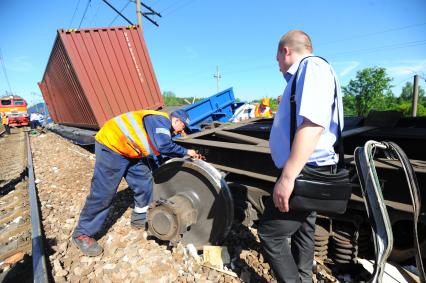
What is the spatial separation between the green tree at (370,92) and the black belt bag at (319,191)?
36.1m

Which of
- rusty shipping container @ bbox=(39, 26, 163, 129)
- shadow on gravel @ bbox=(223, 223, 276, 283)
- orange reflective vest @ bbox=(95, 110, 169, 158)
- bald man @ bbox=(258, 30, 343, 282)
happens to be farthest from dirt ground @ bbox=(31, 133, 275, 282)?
rusty shipping container @ bbox=(39, 26, 163, 129)

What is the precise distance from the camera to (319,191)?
1772mm

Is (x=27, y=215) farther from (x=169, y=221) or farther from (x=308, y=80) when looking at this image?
(x=308, y=80)

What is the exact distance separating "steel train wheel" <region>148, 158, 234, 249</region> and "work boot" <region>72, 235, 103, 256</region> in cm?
78

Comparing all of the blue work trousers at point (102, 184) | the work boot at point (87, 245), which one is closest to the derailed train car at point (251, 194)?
the blue work trousers at point (102, 184)

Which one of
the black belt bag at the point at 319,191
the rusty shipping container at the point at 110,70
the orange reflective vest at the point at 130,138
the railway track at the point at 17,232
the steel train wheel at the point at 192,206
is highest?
the rusty shipping container at the point at 110,70

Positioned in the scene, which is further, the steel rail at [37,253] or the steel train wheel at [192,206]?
the steel train wheel at [192,206]

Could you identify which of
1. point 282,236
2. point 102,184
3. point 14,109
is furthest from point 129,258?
point 14,109

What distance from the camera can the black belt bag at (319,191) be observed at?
1.76m

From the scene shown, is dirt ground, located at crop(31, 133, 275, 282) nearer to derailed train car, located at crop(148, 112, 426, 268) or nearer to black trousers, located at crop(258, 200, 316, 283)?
derailed train car, located at crop(148, 112, 426, 268)

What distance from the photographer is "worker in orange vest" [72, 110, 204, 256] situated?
3229mm

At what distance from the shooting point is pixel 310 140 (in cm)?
161

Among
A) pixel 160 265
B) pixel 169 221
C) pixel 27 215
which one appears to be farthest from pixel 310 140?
pixel 27 215

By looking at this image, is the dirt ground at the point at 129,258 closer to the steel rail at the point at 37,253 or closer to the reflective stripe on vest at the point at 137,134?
the steel rail at the point at 37,253
